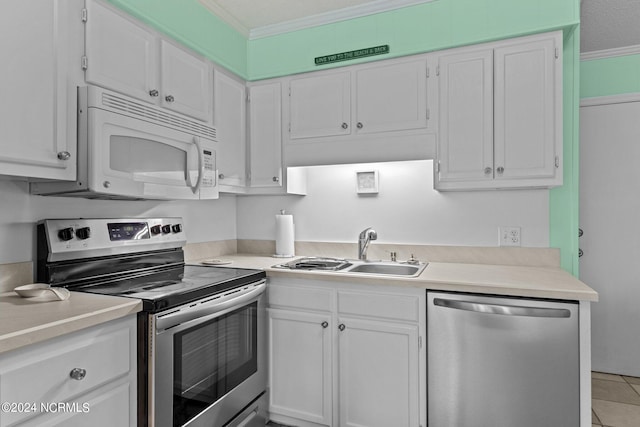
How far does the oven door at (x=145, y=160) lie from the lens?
153 centimetres

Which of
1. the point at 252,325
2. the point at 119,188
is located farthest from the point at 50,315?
the point at 252,325

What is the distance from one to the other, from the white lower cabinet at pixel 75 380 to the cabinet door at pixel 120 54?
108 cm

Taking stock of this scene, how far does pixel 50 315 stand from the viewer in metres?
1.20

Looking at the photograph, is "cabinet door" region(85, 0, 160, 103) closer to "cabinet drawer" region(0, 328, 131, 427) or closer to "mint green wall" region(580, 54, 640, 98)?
"cabinet drawer" region(0, 328, 131, 427)

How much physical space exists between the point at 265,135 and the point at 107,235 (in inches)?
49.4

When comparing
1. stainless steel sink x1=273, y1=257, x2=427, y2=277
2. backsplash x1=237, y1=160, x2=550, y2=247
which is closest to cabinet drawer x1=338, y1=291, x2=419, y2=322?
stainless steel sink x1=273, y1=257, x2=427, y2=277

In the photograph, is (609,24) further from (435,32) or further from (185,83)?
(185,83)

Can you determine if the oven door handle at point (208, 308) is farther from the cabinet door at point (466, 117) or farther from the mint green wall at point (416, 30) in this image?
the mint green wall at point (416, 30)

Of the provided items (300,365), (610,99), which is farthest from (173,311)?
(610,99)

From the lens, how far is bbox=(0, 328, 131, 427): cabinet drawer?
3.38 ft

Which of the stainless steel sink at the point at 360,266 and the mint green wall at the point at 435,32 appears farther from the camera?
the stainless steel sink at the point at 360,266

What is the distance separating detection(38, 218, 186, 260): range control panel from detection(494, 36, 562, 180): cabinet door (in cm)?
192

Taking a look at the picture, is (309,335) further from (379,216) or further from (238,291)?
(379,216)

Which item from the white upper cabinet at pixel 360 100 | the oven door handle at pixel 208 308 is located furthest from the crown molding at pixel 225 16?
the oven door handle at pixel 208 308
